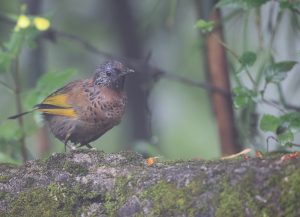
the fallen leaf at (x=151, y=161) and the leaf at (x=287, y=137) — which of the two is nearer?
the fallen leaf at (x=151, y=161)

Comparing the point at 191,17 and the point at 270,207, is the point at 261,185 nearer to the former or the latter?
the point at 270,207

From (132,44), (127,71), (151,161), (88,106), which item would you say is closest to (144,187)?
(151,161)

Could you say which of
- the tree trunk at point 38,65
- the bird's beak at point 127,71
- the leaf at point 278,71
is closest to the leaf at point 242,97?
the leaf at point 278,71

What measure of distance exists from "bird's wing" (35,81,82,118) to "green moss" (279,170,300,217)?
2818 millimetres

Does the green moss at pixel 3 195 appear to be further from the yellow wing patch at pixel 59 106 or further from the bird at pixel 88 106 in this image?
the yellow wing patch at pixel 59 106

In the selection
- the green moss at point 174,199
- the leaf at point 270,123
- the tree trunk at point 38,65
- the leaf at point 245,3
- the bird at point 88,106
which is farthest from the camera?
the tree trunk at point 38,65

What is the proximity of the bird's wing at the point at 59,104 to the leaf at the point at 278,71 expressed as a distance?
1743 mm

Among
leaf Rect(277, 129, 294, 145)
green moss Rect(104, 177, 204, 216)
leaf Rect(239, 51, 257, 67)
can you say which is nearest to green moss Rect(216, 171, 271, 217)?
green moss Rect(104, 177, 204, 216)

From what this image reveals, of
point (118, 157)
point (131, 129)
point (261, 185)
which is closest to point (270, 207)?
point (261, 185)

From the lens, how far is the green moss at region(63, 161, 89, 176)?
321cm

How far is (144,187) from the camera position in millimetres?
3002

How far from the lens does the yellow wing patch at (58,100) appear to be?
211 inches

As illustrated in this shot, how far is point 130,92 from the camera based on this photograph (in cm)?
840

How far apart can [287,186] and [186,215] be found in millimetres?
418
